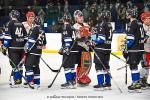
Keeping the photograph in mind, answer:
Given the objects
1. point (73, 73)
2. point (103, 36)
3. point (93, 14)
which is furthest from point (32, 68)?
point (93, 14)

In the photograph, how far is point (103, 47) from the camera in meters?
7.47

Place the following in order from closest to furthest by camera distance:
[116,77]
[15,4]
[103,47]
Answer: [103,47] < [116,77] < [15,4]

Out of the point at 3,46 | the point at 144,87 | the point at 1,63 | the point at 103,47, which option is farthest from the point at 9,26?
the point at 1,63

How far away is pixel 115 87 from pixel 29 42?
1.52 metres

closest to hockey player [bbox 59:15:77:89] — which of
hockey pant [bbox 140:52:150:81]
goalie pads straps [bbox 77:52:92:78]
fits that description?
goalie pads straps [bbox 77:52:92:78]

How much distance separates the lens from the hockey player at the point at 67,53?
7.54 meters

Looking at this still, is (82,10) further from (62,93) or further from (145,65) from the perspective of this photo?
(62,93)

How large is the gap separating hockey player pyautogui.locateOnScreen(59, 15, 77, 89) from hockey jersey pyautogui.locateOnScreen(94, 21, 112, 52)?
1.32 feet

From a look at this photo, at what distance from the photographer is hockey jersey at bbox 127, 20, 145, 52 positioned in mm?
7191

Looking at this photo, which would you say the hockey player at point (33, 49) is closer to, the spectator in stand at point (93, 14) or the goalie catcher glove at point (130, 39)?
the goalie catcher glove at point (130, 39)

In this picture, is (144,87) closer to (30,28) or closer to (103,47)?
(103,47)

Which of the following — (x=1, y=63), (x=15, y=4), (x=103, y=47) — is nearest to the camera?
(x=103, y=47)

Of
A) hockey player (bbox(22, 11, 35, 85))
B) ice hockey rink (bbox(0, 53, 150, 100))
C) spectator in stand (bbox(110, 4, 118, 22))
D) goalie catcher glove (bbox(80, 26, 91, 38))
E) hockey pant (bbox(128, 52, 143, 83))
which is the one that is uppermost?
hockey player (bbox(22, 11, 35, 85))

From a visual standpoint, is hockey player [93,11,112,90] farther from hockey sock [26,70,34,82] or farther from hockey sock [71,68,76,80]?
hockey sock [26,70,34,82]
